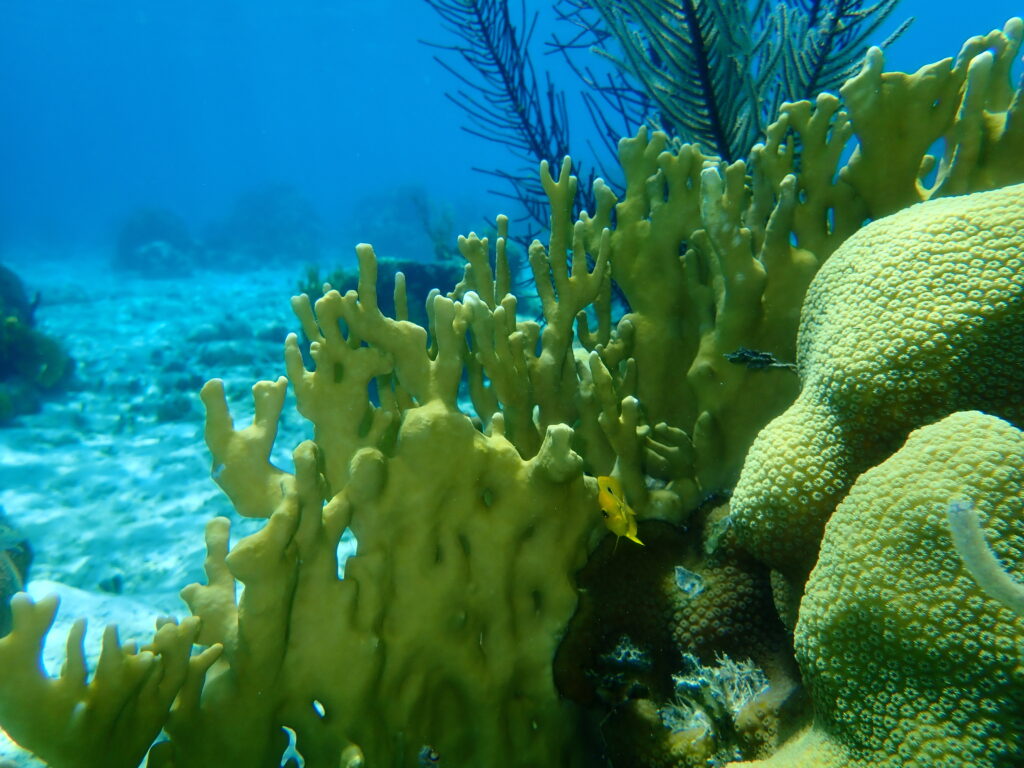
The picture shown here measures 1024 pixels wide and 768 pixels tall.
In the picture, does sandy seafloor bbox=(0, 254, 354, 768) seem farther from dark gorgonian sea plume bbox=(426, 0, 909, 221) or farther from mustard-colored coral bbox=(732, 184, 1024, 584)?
dark gorgonian sea plume bbox=(426, 0, 909, 221)

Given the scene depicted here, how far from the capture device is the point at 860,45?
358 cm

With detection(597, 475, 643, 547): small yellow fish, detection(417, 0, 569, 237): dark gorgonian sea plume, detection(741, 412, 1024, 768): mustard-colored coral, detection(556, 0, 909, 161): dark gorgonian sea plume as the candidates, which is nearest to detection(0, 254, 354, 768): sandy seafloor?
detection(597, 475, 643, 547): small yellow fish

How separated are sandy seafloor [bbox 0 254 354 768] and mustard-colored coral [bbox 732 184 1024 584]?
10.7ft

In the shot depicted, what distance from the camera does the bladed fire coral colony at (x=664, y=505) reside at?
1.32m

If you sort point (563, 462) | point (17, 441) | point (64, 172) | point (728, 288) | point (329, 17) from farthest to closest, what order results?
point (64, 172)
point (329, 17)
point (17, 441)
point (728, 288)
point (563, 462)

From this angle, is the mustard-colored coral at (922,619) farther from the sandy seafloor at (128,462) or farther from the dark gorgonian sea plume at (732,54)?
the sandy seafloor at (128,462)

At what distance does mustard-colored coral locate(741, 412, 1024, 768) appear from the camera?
1.15 m

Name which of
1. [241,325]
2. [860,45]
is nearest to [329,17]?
[241,325]

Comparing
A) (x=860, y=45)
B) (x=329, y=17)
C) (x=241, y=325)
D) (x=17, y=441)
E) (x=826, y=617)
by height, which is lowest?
(x=826, y=617)

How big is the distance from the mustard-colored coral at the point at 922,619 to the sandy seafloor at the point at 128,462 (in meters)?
3.23

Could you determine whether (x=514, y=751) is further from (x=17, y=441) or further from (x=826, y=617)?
(x=17, y=441)

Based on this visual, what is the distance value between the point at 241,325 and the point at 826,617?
14.7 metres

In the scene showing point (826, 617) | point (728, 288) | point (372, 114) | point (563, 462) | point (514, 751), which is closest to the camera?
point (826, 617)

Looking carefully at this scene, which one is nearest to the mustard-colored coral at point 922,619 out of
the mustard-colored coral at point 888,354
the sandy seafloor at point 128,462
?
the mustard-colored coral at point 888,354
